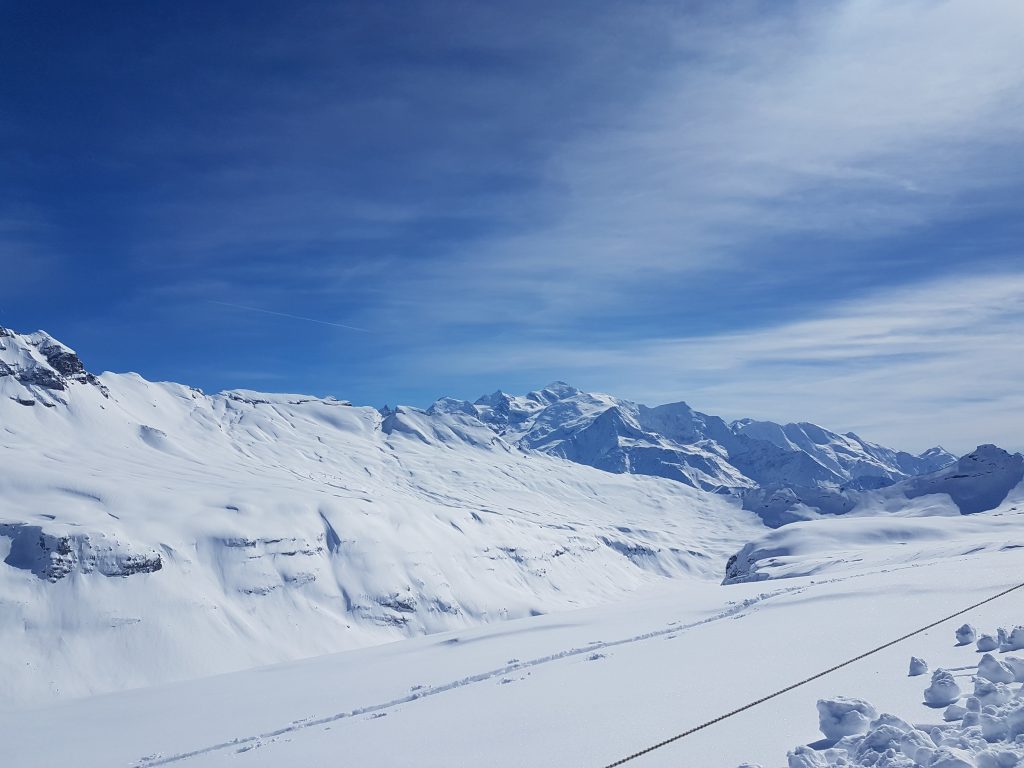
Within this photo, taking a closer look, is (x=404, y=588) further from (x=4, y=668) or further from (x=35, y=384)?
(x=35, y=384)

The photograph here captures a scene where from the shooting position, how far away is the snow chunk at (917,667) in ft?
35.8

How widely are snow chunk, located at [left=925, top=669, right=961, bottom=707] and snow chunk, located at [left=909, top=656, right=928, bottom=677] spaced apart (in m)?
1.53

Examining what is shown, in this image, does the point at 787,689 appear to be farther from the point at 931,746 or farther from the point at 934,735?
the point at 931,746

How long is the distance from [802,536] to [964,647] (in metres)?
119

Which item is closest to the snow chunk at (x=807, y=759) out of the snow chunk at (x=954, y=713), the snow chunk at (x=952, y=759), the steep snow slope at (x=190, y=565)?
the snow chunk at (x=952, y=759)

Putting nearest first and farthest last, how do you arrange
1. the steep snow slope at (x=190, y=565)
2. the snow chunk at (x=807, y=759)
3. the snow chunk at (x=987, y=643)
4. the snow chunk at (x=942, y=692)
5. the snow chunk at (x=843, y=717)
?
the snow chunk at (x=807, y=759), the snow chunk at (x=843, y=717), the snow chunk at (x=942, y=692), the snow chunk at (x=987, y=643), the steep snow slope at (x=190, y=565)

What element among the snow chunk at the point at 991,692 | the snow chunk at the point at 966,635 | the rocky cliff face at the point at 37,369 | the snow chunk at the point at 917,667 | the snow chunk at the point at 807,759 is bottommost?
the snow chunk at the point at 966,635

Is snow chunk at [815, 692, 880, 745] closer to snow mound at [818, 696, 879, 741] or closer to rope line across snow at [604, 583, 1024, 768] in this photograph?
snow mound at [818, 696, 879, 741]

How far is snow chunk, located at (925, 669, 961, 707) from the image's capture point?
9.20 m

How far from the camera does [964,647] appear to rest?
1235 centimetres

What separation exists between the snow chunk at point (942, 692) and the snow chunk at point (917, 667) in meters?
1.53

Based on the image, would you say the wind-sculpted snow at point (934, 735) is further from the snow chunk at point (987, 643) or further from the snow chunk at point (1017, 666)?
the snow chunk at point (987, 643)

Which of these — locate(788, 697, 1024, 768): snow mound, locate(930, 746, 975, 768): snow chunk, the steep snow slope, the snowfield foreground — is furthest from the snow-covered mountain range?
A: locate(930, 746, 975, 768): snow chunk

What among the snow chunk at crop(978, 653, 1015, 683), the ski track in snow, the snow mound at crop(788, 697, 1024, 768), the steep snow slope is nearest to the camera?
the snow mound at crop(788, 697, 1024, 768)
